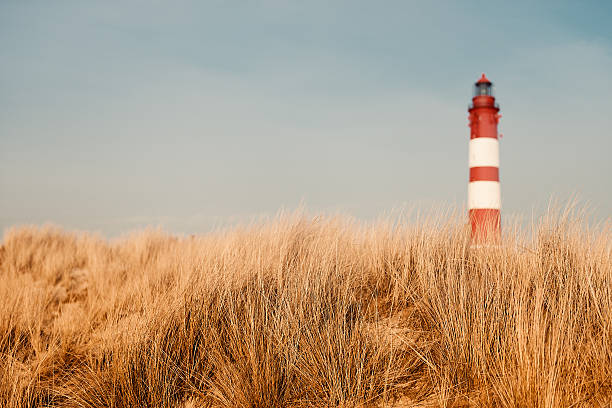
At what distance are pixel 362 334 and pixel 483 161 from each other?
8.24 meters

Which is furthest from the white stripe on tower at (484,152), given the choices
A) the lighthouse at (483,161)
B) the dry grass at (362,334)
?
the dry grass at (362,334)

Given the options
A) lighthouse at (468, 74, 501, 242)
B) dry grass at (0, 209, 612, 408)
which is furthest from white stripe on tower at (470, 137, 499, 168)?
dry grass at (0, 209, 612, 408)

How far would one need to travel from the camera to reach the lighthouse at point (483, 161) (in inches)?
399

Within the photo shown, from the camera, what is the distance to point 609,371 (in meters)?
2.79

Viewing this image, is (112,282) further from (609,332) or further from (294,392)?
(609,332)

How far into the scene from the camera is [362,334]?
10.4 feet

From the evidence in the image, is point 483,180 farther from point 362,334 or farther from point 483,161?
point 362,334

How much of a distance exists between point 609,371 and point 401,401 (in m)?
1.26

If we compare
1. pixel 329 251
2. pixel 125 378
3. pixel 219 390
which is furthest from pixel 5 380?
pixel 329 251

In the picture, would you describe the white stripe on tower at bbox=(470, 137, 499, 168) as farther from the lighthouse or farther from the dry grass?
the dry grass

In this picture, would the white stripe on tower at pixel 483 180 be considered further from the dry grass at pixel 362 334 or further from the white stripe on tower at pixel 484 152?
the dry grass at pixel 362 334

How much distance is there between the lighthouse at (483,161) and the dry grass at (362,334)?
5730mm

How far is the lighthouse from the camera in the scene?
1014 centimetres

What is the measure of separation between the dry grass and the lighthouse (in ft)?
18.8
